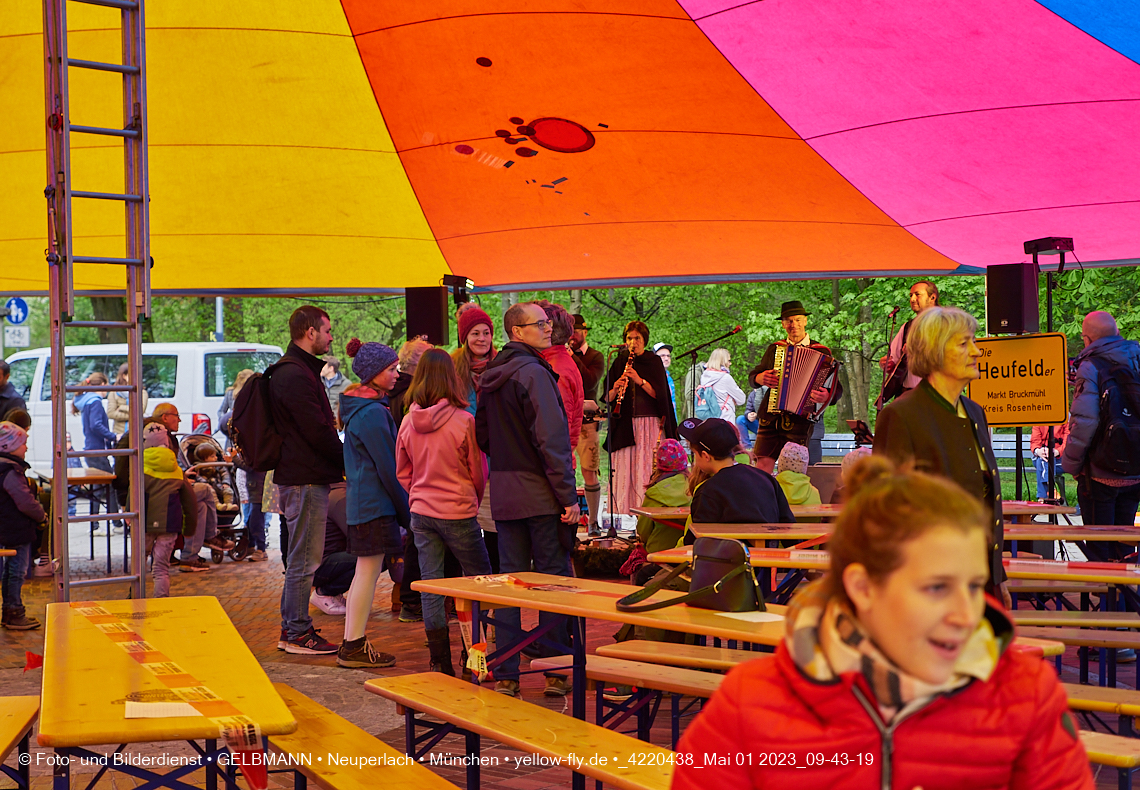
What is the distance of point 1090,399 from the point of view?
6.57m

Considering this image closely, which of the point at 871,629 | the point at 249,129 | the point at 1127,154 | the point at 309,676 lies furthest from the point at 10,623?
the point at 1127,154

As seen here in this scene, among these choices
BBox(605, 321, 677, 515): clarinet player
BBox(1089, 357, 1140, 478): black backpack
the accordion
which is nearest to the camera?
BBox(1089, 357, 1140, 478): black backpack

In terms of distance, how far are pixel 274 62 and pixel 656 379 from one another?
4416mm

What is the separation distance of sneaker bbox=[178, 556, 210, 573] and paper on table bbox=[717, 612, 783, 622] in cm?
750

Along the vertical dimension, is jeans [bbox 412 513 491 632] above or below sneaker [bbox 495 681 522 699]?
above

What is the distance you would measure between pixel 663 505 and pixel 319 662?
90.0 inches

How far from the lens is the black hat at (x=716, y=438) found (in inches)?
197

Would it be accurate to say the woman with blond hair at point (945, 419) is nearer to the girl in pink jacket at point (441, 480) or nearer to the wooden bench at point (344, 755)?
the wooden bench at point (344, 755)

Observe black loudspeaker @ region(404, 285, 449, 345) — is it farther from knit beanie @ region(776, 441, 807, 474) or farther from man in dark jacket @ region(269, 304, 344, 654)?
knit beanie @ region(776, 441, 807, 474)

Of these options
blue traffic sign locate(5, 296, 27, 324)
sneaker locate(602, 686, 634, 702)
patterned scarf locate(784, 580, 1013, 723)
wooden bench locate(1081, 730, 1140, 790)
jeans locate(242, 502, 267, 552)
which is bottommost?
sneaker locate(602, 686, 634, 702)

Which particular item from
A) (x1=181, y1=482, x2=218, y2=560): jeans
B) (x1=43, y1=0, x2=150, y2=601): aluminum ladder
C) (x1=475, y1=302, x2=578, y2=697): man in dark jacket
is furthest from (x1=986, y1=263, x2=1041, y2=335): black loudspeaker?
(x1=181, y1=482, x2=218, y2=560): jeans

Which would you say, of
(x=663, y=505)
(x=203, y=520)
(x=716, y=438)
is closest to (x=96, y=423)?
(x=203, y=520)

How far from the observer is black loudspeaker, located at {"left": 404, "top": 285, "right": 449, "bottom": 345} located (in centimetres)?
1005

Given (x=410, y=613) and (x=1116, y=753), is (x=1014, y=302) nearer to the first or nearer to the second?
Result: (x=410, y=613)
